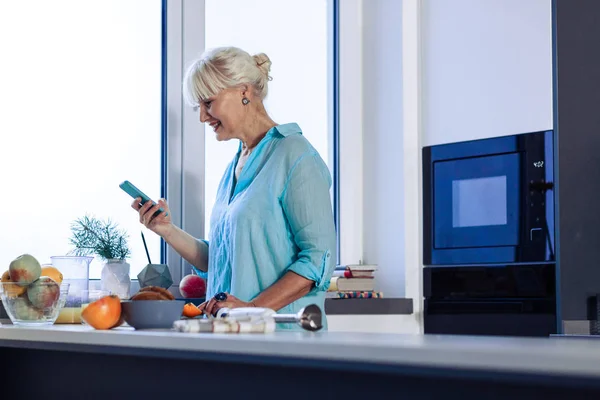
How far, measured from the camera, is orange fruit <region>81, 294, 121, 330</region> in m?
1.76

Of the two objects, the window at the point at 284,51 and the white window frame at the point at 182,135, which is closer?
the white window frame at the point at 182,135

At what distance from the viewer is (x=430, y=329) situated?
351cm

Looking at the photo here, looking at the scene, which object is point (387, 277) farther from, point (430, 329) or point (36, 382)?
point (36, 382)

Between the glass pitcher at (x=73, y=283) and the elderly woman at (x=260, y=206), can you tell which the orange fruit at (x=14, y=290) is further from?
the elderly woman at (x=260, y=206)

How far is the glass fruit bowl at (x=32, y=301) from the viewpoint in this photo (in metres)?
2.04

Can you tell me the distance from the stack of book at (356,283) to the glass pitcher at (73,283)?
1259 millimetres

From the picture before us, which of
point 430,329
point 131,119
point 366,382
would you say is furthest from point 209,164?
point 366,382

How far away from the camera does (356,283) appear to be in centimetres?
359

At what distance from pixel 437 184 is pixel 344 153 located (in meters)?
0.62

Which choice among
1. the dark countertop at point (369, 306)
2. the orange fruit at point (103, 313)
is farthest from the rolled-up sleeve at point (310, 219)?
the dark countertop at point (369, 306)

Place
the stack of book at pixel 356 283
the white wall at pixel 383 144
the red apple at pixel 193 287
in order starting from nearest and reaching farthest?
the red apple at pixel 193 287, the stack of book at pixel 356 283, the white wall at pixel 383 144

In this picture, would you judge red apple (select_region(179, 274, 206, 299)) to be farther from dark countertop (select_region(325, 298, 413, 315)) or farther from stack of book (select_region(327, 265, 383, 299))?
stack of book (select_region(327, 265, 383, 299))

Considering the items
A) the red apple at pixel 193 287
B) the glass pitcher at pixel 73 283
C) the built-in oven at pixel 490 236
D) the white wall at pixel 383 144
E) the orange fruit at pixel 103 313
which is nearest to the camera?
the orange fruit at pixel 103 313

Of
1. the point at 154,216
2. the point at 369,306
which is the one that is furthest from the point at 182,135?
the point at 369,306
